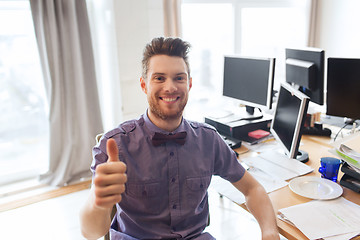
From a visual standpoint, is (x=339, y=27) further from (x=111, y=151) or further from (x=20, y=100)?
(x=111, y=151)

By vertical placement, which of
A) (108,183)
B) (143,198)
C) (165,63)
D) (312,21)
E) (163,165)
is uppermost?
(312,21)

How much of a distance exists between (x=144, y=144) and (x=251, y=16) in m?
3.47

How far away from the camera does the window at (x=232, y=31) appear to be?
11.9 ft

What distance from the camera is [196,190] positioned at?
1.25 meters

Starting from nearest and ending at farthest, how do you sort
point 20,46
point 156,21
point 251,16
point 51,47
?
point 51,47, point 20,46, point 156,21, point 251,16

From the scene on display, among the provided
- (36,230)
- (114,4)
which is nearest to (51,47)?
(114,4)

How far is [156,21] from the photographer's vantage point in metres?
3.03

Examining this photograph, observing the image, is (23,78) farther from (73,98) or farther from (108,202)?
(108,202)

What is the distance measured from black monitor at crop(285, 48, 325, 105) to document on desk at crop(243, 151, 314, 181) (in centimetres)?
55

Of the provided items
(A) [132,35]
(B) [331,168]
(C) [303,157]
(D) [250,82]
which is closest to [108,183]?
(B) [331,168]

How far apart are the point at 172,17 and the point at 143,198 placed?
94.7 inches

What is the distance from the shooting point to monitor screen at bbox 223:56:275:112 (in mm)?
2020

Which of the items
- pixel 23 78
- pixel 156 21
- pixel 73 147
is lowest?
pixel 73 147

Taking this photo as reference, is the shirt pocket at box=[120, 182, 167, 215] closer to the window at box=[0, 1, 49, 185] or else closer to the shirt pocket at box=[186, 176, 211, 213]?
the shirt pocket at box=[186, 176, 211, 213]
